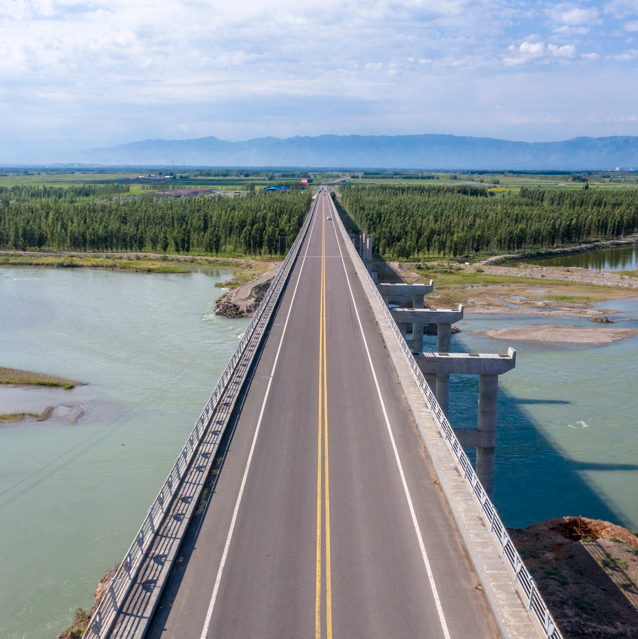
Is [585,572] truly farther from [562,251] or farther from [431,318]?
[562,251]

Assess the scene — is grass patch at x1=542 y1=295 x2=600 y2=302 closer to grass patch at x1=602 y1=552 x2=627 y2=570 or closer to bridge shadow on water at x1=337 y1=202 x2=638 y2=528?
bridge shadow on water at x1=337 y1=202 x2=638 y2=528

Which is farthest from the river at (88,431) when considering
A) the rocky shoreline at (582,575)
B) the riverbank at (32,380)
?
the rocky shoreline at (582,575)

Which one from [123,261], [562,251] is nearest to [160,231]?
[123,261]

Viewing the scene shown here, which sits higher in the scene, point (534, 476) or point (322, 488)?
point (322, 488)

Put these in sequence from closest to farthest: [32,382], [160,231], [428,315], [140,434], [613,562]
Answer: [613,562] < [140,434] < [428,315] < [32,382] < [160,231]

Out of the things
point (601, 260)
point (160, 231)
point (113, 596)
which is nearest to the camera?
point (113, 596)
